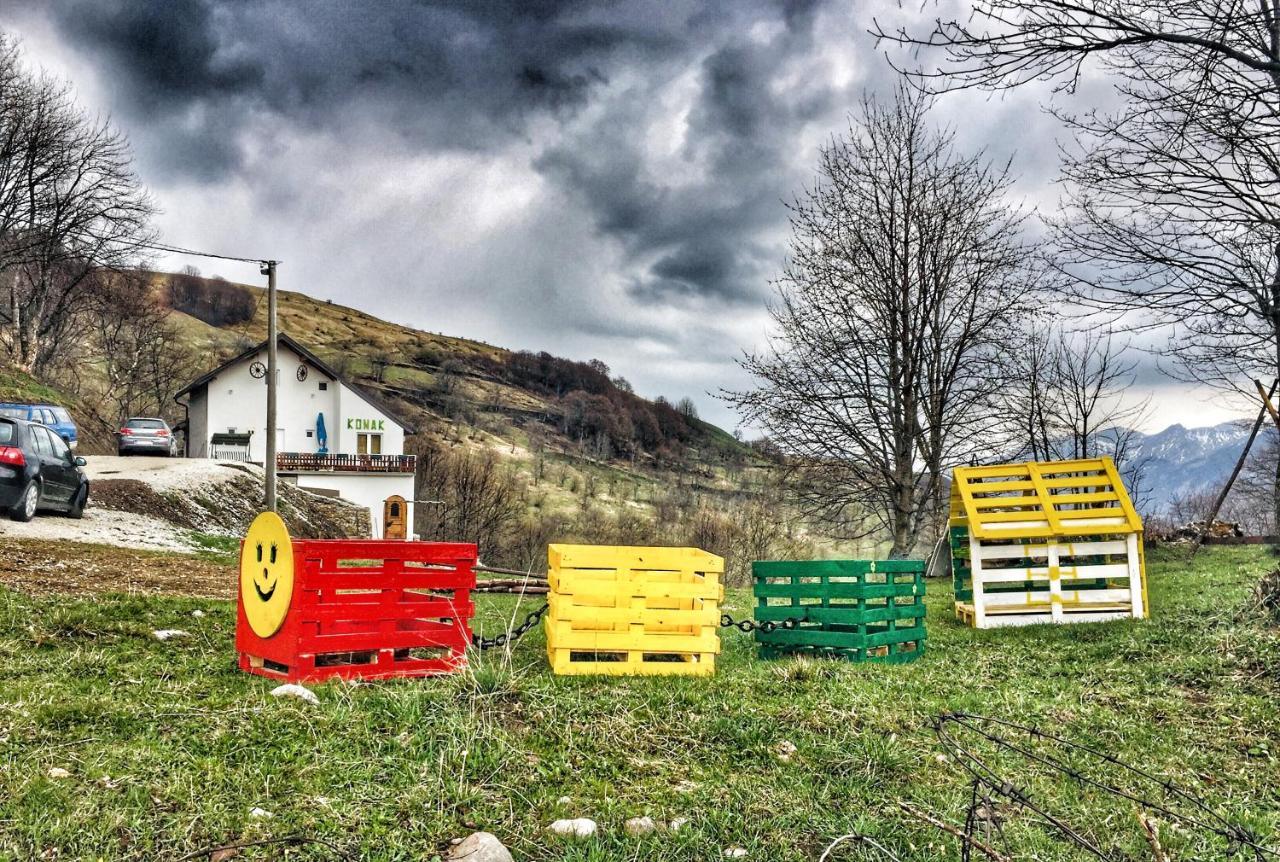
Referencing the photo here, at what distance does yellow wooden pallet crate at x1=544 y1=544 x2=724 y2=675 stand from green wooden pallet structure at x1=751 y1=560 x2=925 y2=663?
4.82 feet

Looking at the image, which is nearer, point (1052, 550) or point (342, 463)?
point (1052, 550)

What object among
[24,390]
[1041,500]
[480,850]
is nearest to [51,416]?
[24,390]

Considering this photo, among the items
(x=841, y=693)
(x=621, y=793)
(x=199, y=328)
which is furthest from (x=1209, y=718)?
(x=199, y=328)

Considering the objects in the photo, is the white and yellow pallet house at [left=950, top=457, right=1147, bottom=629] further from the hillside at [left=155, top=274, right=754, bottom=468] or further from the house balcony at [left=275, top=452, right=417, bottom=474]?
the hillside at [left=155, top=274, right=754, bottom=468]

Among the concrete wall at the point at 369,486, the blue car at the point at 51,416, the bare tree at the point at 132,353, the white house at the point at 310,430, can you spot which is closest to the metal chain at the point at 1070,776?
the blue car at the point at 51,416

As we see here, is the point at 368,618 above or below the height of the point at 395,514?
below

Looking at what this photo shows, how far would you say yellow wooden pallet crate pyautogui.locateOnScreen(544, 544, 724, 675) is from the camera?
7.09m

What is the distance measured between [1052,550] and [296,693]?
31.7ft

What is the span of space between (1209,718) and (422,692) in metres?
5.81

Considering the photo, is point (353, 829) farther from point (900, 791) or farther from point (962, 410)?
point (962, 410)

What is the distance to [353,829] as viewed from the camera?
12.5 feet

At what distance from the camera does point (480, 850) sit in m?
3.66

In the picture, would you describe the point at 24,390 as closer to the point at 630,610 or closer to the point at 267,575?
the point at 267,575

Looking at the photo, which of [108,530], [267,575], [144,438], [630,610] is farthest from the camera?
[144,438]
